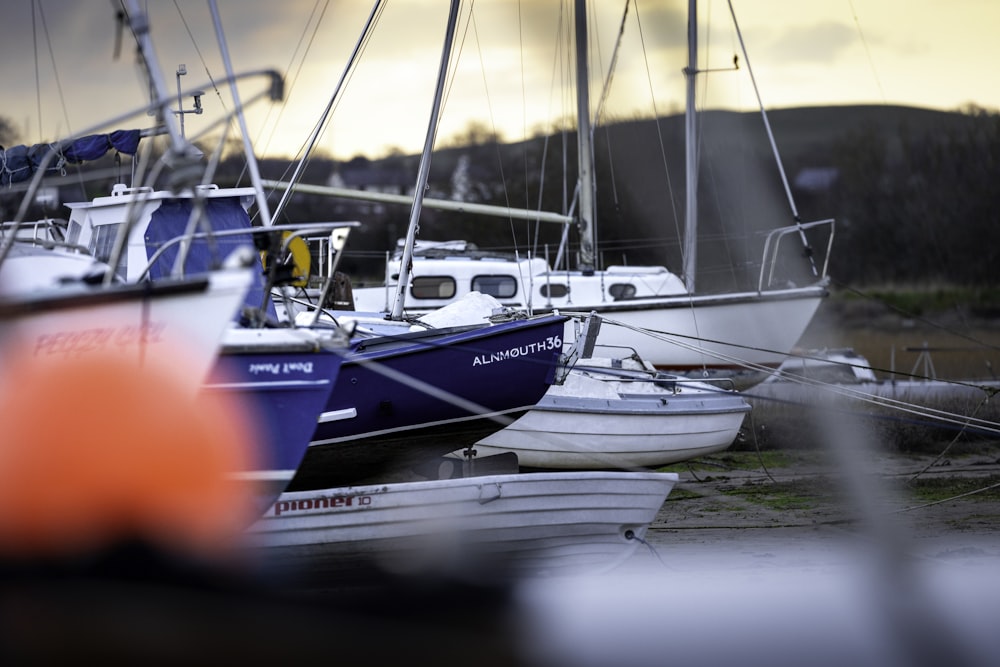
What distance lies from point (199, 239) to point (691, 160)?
1050 cm

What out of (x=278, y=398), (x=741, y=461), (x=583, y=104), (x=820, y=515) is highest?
(x=583, y=104)

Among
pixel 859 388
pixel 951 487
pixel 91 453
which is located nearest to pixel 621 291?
pixel 859 388

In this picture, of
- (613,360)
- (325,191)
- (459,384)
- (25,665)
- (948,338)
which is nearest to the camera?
(25,665)

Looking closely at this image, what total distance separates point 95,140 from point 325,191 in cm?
760

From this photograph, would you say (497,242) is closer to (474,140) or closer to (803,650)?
(474,140)

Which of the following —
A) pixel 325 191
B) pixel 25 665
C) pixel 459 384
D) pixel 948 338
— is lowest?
pixel 948 338

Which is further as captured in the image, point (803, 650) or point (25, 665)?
point (803, 650)

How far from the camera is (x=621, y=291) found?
19.1 m

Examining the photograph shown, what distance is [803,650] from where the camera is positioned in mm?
8016

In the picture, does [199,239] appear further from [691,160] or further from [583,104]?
[691,160]

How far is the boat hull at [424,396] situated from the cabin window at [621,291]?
8.19 meters

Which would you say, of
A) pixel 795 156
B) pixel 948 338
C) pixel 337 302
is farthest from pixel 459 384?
pixel 795 156

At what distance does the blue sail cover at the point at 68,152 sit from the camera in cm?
1076

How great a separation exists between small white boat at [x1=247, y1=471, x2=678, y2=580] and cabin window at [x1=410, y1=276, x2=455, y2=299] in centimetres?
990
